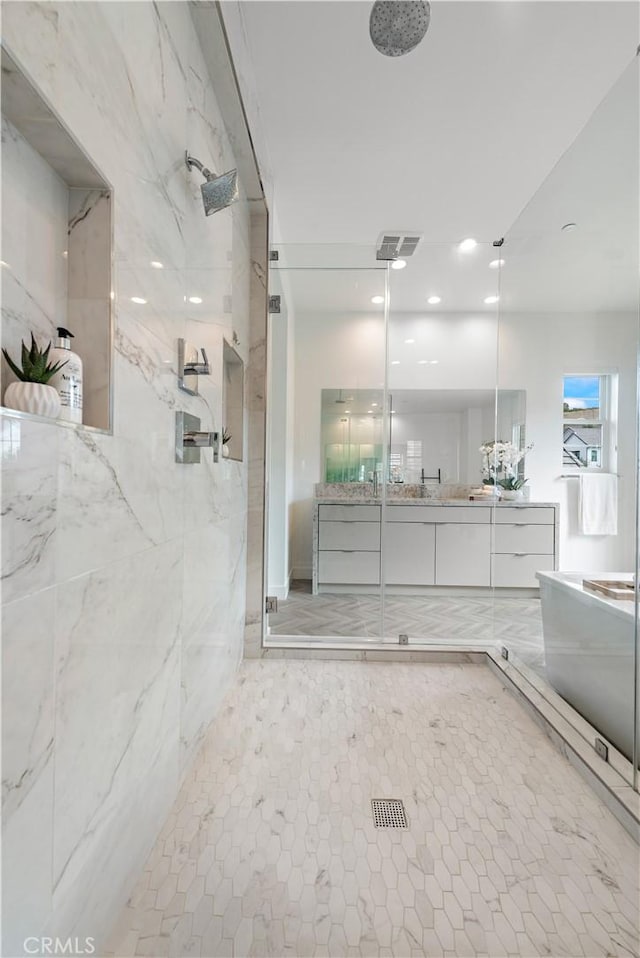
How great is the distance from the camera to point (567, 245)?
87.0 inches

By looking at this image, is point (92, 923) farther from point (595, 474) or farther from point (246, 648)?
point (595, 474)

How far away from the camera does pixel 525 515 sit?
9.74 feet

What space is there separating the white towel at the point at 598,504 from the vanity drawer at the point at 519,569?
0.43m

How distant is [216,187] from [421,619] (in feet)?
9.65

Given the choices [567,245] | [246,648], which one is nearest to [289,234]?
[567,245]

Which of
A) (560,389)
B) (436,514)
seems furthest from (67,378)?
(436,514)

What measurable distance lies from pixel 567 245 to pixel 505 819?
8.07ft

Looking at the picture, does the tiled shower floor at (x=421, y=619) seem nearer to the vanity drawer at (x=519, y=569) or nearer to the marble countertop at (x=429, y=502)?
the vanity drawer at (x=519, y=569)

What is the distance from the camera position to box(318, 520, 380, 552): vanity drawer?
3441mm

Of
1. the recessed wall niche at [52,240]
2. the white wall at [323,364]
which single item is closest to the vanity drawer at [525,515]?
the white wall at [323,364]

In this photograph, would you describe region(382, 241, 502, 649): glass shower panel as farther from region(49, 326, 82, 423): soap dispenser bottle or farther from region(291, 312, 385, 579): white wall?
region(49, 326, 82, 423): soap dispenser bottle

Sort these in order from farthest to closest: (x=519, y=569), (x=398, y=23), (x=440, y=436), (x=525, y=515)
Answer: (x=440, y=436), (x=525, y=515), (x=519, y=569), (x=398, y=23)

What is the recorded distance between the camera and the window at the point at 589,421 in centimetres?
188

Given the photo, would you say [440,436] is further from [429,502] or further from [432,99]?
[432,99]
